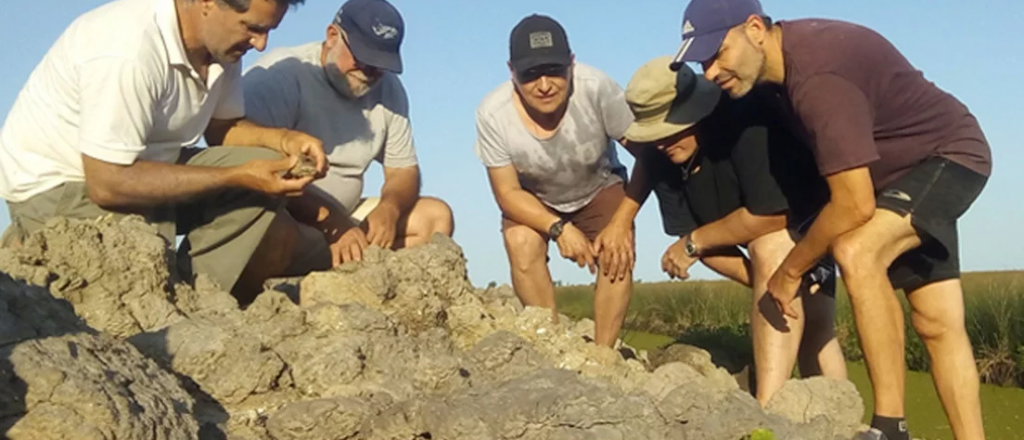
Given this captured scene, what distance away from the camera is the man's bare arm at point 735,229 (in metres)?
4.91

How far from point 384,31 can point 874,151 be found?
2.11 meters

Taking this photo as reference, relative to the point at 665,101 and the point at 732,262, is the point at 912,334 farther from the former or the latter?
the point at 665,101

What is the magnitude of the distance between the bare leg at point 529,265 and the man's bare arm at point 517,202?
0.27ft

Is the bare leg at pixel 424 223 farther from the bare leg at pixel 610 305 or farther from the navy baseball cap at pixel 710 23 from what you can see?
the navy baseball cap at pixel 710 23

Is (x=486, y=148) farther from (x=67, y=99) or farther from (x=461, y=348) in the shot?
(x=67, y=99)

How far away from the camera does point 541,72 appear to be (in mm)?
5535

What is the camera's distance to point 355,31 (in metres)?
5.12

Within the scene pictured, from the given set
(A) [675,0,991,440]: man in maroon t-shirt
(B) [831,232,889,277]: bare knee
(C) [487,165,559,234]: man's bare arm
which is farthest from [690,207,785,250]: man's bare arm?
(C) [487,165,559,234]: man's bare arm

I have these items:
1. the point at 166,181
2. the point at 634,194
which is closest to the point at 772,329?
the point at 634,194

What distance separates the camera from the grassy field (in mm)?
6715

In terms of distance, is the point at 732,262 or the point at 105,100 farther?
the point at 732,262

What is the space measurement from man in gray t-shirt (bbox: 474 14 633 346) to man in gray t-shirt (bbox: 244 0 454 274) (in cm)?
43

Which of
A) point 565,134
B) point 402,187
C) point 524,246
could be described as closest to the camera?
point 402,187

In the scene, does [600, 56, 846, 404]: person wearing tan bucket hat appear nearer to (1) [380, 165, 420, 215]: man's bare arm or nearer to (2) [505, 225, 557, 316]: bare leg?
(2) [505, 225, 557, 316]: bare leg
